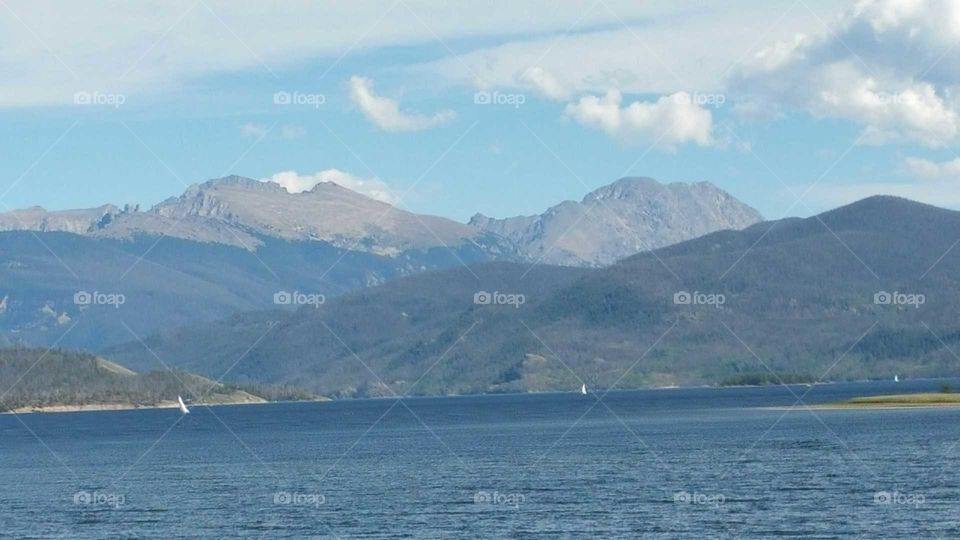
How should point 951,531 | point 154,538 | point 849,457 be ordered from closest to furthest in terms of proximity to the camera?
1. point 951,531
2. point 154,538
3. point 849,457

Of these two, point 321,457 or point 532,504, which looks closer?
point 532,504

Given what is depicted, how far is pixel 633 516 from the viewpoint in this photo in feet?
366

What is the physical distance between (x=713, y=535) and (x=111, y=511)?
56.6 meters

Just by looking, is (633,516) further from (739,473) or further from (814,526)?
(739,473)

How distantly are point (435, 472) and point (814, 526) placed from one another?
6381 cm

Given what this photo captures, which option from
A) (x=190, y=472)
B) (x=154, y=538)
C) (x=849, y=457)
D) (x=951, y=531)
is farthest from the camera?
(x=190, y=472)

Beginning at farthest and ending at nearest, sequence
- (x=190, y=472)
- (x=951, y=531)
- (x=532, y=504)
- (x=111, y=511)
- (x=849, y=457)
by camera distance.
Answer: (x=190, y=472)
(x=849, y=457)
(x=111, y=511)
(x=532, y=504)
(x=951, y=531)

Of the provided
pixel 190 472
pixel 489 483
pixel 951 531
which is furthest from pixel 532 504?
pixel 190 472

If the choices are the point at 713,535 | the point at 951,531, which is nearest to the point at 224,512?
the point at 713,535

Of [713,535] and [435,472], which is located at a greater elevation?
[435,472]

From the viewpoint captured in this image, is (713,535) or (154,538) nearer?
(713,535)

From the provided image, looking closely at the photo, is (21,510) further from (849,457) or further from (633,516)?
(849,457)

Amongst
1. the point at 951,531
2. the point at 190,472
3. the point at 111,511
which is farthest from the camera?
the point at 190,472

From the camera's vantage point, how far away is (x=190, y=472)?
6964 inches
